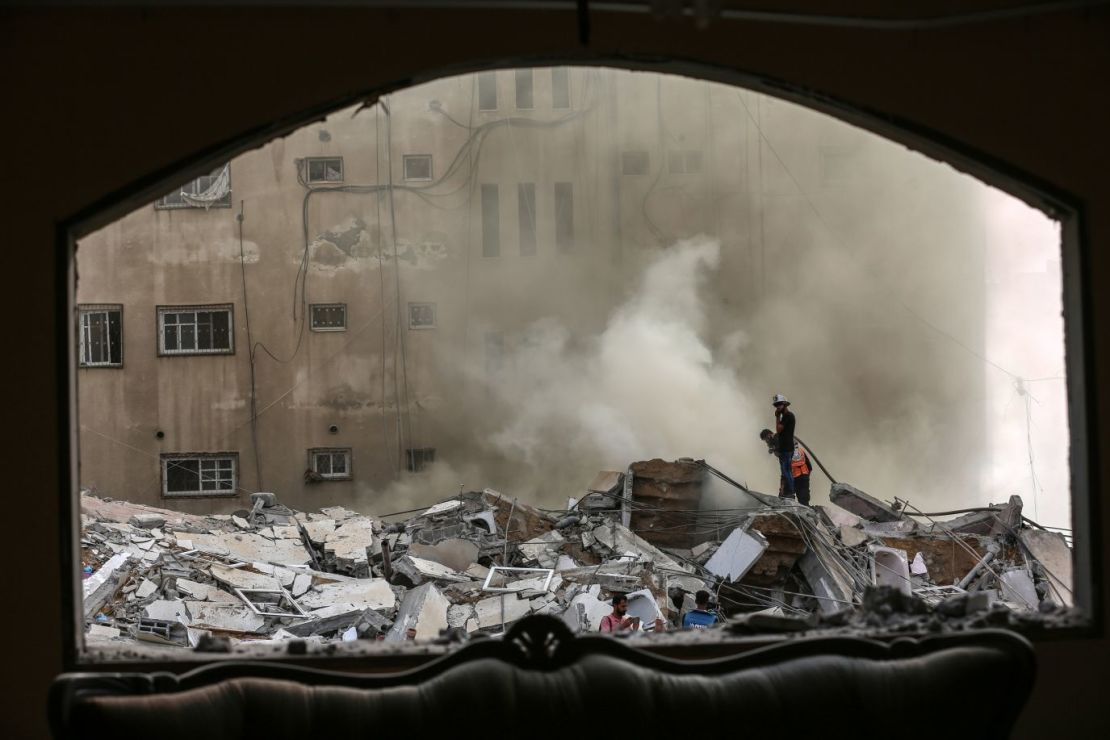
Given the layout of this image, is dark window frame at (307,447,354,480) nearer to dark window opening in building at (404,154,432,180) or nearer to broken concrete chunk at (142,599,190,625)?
dark window opening in building at (404,154,432,180)

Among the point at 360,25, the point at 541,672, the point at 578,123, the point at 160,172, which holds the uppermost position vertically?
the point at 578,123

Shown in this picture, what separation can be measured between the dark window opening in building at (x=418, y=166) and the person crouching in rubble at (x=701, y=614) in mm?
10548

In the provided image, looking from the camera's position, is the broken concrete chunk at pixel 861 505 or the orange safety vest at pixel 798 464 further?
the orange safety vest at pixel 798 464

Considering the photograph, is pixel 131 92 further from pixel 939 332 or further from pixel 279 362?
pixel 939 332

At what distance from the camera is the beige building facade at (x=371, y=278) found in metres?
17.9

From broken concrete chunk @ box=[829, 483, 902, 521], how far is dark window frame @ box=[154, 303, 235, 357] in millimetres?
10923

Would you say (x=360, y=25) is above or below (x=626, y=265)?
below

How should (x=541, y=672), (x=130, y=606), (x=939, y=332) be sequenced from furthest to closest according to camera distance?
1. (x=939, y=332)
2. (x=130, y=606)
3. (x=541, y=672)

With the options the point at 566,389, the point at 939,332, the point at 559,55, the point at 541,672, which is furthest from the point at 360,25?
the point at 939,332

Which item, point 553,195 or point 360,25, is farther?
point 553,195

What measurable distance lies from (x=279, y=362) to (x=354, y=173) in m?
3.68

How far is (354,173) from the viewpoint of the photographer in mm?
17859

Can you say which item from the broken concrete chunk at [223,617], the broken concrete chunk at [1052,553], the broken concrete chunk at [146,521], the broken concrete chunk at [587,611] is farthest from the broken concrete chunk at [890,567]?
the broken concrete chunk at [146,521]

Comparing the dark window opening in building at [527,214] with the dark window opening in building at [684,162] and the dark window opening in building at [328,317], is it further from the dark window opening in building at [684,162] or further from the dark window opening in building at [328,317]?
the dark window opening in building at [328,317]
